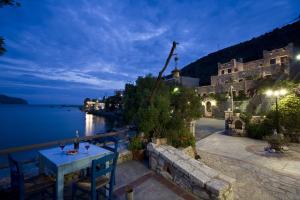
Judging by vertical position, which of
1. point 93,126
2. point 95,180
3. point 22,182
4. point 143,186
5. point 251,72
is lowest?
point 93,126

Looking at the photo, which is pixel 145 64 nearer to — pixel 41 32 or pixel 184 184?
pixel 41 32

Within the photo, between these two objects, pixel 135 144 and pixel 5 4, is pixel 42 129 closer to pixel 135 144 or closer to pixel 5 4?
pixel 135 144

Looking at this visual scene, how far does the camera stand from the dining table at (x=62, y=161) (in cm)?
235

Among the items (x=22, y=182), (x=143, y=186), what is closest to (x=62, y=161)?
(x=22, y=182)

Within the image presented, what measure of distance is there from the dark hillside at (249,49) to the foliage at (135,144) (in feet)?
113

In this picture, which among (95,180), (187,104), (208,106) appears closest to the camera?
(95,180)

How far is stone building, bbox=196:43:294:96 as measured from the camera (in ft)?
65.2

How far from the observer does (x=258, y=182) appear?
14.0 feet

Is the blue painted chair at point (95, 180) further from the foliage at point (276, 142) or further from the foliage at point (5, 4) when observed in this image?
the foliage at point (276, 142)

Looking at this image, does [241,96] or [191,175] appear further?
[241,96]

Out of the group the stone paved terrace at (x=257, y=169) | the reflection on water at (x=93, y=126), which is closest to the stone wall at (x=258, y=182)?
the stone paved terrace at (x=257, y=169)

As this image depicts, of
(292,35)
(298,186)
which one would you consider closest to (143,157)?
(298,186)

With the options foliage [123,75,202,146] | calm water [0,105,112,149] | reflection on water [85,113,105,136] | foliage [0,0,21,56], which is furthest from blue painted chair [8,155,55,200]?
reflection on water [85,113,105,136]

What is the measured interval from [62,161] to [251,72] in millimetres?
25039
